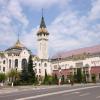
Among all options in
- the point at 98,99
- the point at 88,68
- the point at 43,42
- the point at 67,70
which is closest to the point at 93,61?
the point at 88,68

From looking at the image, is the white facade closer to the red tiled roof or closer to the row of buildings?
the row of buildings

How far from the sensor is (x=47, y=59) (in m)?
124

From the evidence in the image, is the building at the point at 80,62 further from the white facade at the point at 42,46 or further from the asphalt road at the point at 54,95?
the asphalt road at the point at 54,95

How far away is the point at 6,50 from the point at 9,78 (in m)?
15.3

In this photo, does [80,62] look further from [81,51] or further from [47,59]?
[47,59]

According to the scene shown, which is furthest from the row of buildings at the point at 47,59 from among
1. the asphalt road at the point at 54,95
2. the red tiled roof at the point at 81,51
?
the asphalt road at the point at 54,95

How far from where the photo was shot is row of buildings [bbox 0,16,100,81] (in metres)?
108

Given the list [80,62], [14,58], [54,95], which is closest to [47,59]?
[80,62]

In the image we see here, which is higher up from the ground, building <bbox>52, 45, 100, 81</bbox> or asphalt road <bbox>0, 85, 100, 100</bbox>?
building <bbox>52, 45, 100, 81</bbox>

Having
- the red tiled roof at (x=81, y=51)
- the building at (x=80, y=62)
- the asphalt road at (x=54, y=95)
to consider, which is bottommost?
the asphalt road at (x=54, y=95)

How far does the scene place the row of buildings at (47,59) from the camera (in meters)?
108

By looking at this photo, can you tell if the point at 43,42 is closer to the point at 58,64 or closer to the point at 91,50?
the point at 58,64

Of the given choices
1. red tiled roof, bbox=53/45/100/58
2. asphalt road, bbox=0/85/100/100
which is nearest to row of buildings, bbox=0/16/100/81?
red tiled roof, bbox=53/45/100/58

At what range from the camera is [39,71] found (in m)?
120
